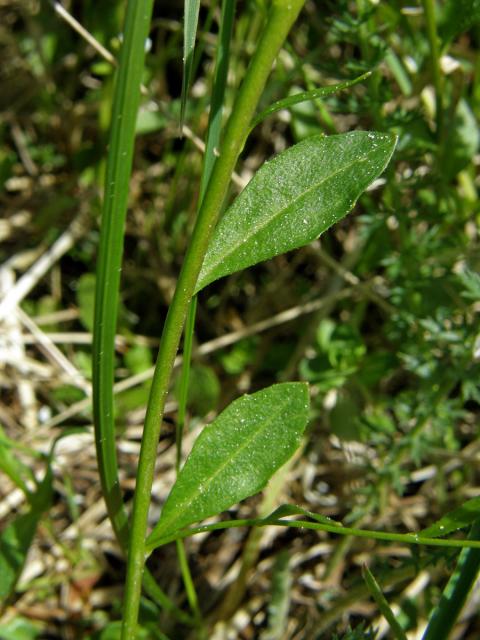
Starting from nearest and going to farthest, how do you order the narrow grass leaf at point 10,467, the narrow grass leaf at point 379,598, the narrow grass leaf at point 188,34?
the narrow grass leaf at point 188,34, the narrow grass leaf at point 379,598, the narrow grass leaf at point 10,467

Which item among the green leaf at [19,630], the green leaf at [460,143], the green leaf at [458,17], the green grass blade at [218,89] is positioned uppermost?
the green grass blade at [218,89]

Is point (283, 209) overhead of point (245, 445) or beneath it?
overhead

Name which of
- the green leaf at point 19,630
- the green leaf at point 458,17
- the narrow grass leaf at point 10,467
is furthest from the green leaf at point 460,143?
the green leaf at point 19,630

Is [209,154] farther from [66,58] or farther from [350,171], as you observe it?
[66,58]

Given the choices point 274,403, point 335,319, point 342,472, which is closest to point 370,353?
point 335,319

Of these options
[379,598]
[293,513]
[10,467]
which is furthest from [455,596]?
[10,467]

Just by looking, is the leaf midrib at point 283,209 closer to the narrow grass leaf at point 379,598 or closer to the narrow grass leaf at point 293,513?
the narrow grass leaf at point 293,513

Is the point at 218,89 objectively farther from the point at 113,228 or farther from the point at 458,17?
the point at 458,17
